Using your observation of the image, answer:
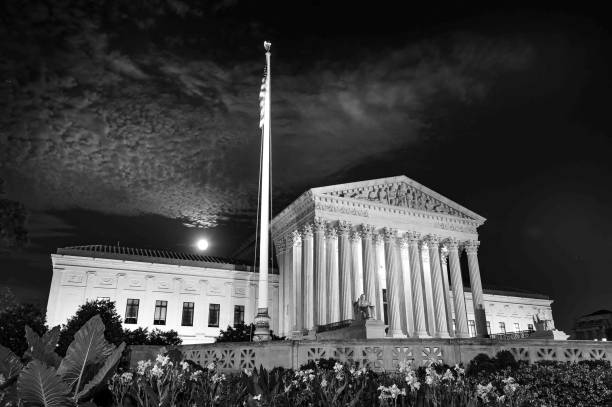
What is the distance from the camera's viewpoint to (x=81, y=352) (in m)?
3.34

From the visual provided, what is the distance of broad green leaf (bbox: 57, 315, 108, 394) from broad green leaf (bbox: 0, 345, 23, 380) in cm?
57

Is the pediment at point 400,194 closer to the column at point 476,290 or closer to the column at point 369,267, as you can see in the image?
the column at point 369,267

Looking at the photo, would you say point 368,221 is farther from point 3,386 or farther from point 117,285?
point 3,386

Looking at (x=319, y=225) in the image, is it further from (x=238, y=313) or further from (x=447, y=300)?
(x=447, y=300)

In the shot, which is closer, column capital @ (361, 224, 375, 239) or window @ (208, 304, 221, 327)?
column capital @ (361, 224, 375, 239)

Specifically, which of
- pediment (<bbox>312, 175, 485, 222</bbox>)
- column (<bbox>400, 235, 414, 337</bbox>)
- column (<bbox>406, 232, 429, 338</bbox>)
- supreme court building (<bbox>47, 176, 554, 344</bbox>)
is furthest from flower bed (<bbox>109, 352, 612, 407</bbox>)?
column (<bbox>400, 235, 414, 337</bbox>)

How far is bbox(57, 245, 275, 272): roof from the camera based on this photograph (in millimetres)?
48472

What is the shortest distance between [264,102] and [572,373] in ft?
67.3

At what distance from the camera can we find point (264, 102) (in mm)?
25969

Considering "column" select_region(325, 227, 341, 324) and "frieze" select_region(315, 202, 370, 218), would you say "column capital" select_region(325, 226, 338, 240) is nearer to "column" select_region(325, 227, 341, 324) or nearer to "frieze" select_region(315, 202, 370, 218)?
"column" select_region(325, 227, 341, 324)

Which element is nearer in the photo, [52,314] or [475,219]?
[52,314]

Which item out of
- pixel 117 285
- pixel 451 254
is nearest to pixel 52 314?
pixel 117 285

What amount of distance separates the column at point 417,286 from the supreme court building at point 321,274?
0.36 feet

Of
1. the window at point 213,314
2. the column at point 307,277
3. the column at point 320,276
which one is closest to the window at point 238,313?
the window at point 213,314
